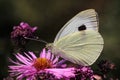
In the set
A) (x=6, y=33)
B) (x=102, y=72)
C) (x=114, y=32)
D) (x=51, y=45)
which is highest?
(x=6, y=33)

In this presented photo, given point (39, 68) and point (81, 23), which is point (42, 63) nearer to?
point (39, 68)

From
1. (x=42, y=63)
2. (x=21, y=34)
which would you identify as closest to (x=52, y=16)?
(x=21, y=34)

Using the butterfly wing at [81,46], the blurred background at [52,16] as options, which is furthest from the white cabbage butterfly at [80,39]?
the blurred background at [52,16]

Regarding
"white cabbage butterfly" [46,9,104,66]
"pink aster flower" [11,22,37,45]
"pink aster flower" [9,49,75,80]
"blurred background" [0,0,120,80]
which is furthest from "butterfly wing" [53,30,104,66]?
"blurred background" [0,0,120,80]

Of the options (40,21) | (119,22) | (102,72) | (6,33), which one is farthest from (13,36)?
(40,21)

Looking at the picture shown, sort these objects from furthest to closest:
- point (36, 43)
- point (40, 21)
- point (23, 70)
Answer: point (40, 21) < point (36, 43) < point (23, 70)

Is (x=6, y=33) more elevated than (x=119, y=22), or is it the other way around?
(x=6, y=33)

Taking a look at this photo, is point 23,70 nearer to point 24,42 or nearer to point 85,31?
point 24,42
